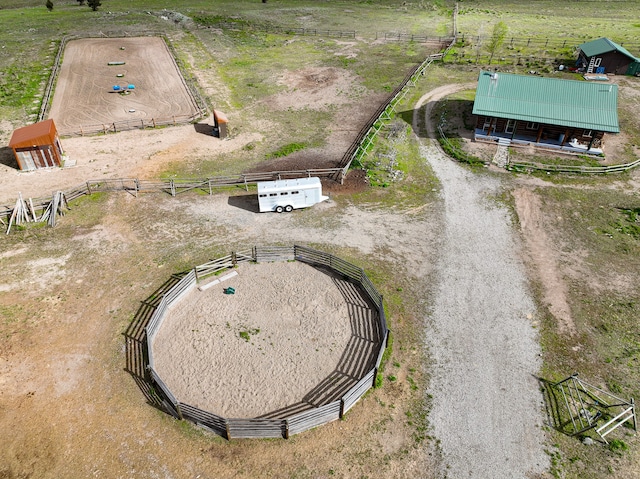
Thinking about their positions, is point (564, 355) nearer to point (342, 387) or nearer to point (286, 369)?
point (342, 387)

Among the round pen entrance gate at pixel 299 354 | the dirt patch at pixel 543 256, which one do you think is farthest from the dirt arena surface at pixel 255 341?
the dirt patch at pixel 543 256

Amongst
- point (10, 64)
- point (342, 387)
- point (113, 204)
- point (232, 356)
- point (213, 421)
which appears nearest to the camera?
point (213, 421)

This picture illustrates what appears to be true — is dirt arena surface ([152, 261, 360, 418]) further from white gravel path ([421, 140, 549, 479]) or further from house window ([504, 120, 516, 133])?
house window ([504, 120, 516, 133])

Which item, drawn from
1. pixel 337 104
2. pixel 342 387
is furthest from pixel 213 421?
pixel 337 104

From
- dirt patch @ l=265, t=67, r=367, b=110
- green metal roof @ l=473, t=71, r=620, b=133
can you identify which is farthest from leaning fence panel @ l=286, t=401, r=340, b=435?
dirt patch @ l=265, t=67, r=367, b=110

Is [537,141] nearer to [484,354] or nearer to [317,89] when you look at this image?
[317,89]

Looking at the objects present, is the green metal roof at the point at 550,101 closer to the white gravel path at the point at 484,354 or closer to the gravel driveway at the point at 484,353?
the gravel driveway at the point at 484,353
